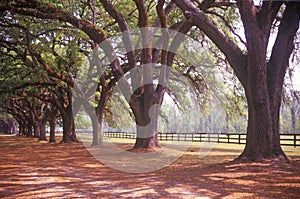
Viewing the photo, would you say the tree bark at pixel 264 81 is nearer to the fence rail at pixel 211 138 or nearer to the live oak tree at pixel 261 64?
the live oak tree at pixel 261 64

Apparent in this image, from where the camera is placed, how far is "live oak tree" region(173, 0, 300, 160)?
9.41m

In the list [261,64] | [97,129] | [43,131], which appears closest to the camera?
[261,64]

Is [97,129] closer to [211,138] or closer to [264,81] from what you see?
[211,138]

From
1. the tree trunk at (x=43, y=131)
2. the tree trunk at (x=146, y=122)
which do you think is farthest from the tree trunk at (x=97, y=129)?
the tree trunk at (x=43, y=131)

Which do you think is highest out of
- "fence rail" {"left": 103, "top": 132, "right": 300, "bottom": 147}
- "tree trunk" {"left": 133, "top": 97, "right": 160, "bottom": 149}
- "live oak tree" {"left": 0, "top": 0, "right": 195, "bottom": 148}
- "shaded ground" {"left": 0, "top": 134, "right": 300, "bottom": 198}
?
"live oak tree" {"left": 0, "top": 0, "right": 195, "bottom": 148}

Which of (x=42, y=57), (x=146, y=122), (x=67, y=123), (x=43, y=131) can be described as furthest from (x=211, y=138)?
(x=43, y=131)

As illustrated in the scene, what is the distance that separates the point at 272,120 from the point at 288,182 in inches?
123

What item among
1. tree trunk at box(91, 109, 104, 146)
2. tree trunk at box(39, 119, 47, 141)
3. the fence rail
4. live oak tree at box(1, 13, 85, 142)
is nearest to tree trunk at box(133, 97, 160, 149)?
live oak tree at box(1, 13, 85, 142)

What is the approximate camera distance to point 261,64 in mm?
9438

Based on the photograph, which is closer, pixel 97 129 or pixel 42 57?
pixel 42 57

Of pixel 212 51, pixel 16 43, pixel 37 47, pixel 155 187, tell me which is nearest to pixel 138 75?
pixel 212 51

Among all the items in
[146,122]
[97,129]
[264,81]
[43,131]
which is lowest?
[43,131]

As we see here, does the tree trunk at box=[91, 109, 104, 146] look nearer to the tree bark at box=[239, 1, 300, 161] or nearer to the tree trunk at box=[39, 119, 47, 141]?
the tree trunk at box=[39, 119, 47, 141]

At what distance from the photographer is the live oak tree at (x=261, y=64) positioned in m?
9.41
